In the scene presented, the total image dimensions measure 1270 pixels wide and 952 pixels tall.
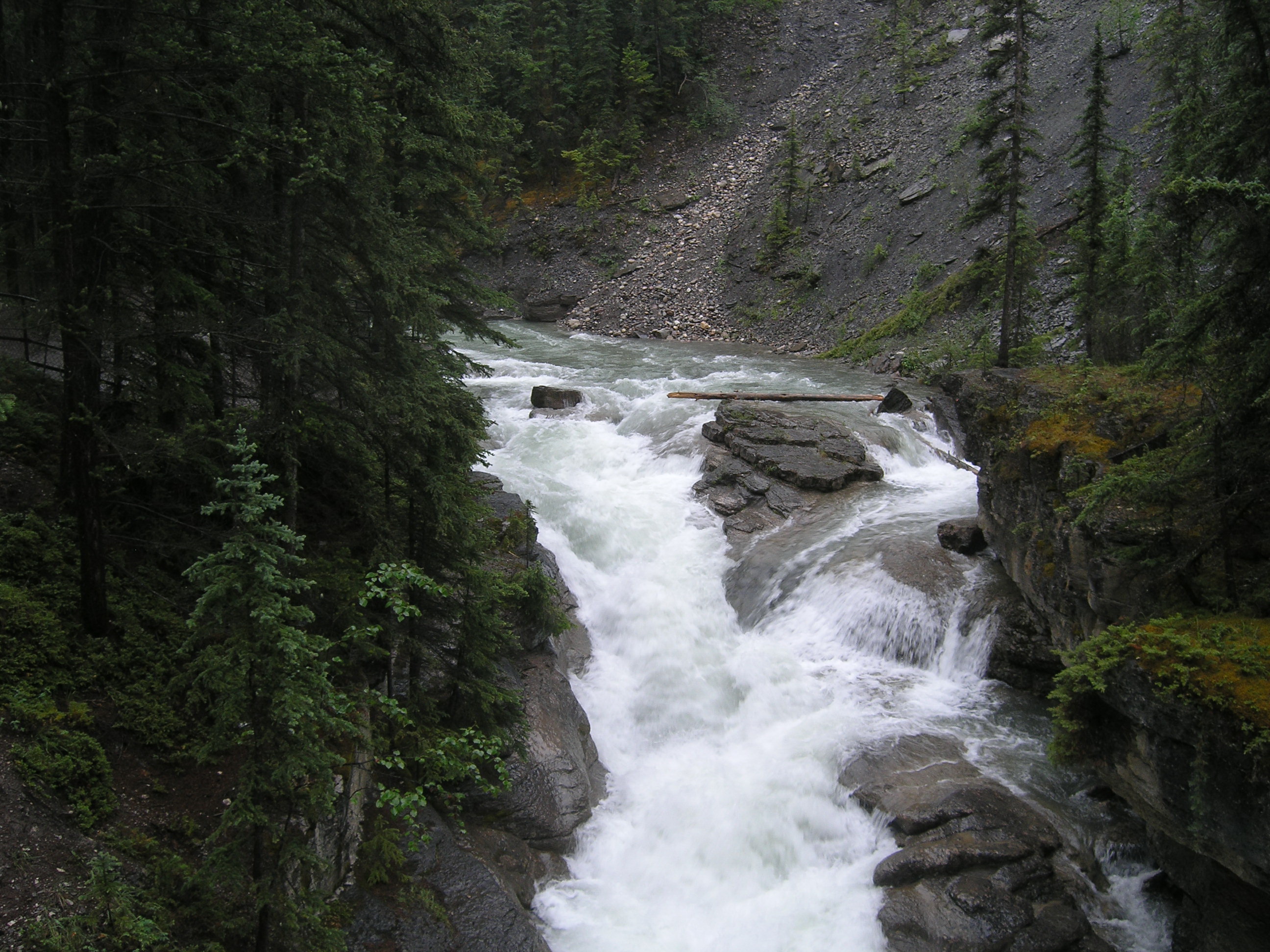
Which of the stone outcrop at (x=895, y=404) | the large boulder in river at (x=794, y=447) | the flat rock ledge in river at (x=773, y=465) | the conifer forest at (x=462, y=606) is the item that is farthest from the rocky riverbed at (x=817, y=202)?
the conifer forest at (x=462, y=606)

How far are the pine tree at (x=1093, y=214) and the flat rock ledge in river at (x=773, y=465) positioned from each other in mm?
6071

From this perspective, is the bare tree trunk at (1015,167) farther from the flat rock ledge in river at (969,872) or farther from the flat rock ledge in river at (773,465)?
the flat rock ledge in river at (969,872)

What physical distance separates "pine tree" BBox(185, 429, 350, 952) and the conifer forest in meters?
0.03

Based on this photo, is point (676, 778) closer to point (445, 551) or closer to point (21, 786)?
point (445, 551)

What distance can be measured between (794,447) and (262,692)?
1545cm

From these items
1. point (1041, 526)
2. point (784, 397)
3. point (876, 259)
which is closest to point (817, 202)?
point (876, 259)

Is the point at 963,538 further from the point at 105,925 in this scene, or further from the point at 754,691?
the point at 105,925

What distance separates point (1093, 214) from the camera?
60.1ft

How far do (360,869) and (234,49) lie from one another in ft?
24.6

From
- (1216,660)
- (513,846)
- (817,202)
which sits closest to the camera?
(1216,660)

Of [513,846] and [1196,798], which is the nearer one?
[1196,798]

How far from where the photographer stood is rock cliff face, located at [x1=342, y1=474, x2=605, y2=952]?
707 centimetres

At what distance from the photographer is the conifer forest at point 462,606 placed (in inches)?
234

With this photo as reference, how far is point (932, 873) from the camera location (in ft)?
27.4
